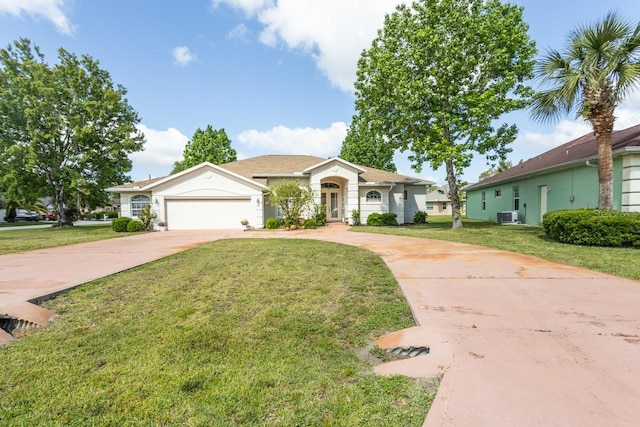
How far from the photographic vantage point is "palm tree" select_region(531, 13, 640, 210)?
8961 millimetres

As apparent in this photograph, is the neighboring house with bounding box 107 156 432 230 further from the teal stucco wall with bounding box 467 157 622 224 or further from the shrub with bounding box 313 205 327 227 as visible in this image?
the teal stucco wall with bounding box 467 157 622 224

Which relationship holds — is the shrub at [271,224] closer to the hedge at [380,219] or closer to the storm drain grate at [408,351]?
the hedge at [380,219]

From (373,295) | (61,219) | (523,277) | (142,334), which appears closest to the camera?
(142,334)

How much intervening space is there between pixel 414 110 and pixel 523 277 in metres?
10.9

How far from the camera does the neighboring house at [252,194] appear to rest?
17453 mm

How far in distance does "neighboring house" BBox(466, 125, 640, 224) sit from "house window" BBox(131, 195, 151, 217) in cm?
2323

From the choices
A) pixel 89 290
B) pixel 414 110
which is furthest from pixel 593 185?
pixel 89 290

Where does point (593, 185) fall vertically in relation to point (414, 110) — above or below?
below

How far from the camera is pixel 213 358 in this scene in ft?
9.29

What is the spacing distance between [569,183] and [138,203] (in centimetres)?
2433

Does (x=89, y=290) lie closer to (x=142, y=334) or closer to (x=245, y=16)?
(x=142, y=334)

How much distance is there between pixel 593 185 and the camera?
12461 millimetres

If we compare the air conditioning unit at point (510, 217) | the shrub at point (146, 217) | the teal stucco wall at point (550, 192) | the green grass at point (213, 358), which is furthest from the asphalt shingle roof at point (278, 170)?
the green grass at point (213, 358)

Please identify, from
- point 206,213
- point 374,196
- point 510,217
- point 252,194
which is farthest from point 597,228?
point 206,213
